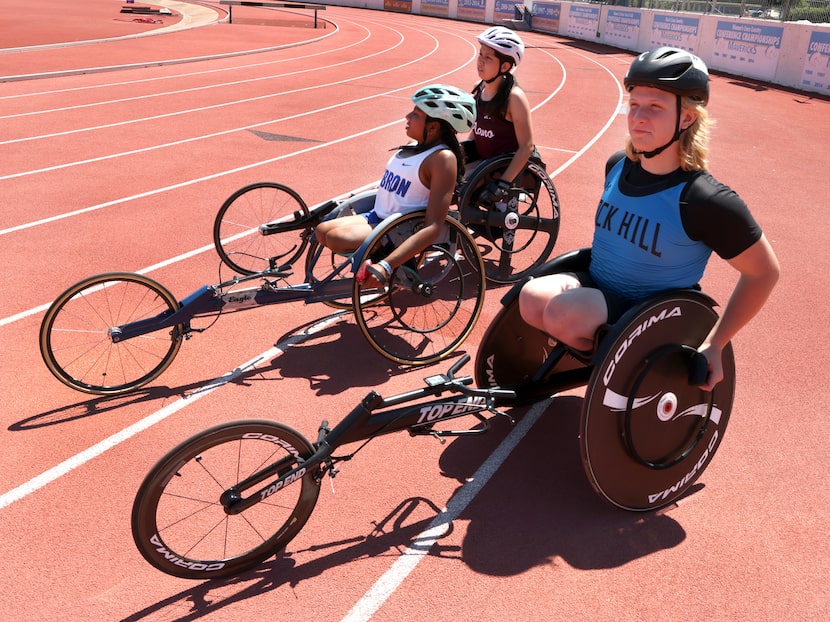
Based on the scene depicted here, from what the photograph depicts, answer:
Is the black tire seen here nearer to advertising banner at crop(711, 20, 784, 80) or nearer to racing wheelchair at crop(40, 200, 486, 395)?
racing wheelchair at crop(40, 200, 486, 395)

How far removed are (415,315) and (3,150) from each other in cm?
749

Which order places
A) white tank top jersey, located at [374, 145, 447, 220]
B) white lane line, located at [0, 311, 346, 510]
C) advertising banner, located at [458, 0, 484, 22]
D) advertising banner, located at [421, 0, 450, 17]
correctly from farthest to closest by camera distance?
advertising banner, located at [421, 0, 450, 17], advertising banner, located at [458, 0, 484, 22], white tank top jersey, located at [374, 145, 447, 220], white lane line, located at [0, 311, 346, 510]

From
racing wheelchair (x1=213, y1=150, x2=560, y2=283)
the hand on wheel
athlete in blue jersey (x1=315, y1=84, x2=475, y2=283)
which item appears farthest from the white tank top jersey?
the hand on wheel

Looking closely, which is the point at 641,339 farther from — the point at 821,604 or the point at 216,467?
the point at 216,467

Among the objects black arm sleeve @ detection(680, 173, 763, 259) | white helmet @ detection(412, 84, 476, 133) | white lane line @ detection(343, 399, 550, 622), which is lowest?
white lane line @ detection(343, 399, 550, 622)

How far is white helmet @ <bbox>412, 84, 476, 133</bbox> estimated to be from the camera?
4.72 metres

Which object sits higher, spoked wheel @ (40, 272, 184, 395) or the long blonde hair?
the long blonde hair

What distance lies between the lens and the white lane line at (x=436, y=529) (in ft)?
9.64

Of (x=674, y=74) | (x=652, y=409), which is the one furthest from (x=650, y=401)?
(x=674, y=74)

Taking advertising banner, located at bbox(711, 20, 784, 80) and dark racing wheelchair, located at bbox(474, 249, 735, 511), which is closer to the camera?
dark racing wheelchair, located at bbox(474, 249, 735, 511)

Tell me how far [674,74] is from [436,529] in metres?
2.23

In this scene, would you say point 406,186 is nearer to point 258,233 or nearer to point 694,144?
point 694,144

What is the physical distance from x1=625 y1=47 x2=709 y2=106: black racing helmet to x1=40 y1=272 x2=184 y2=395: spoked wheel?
2.74 m

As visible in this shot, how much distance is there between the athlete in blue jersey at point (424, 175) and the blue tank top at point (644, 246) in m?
1.38
